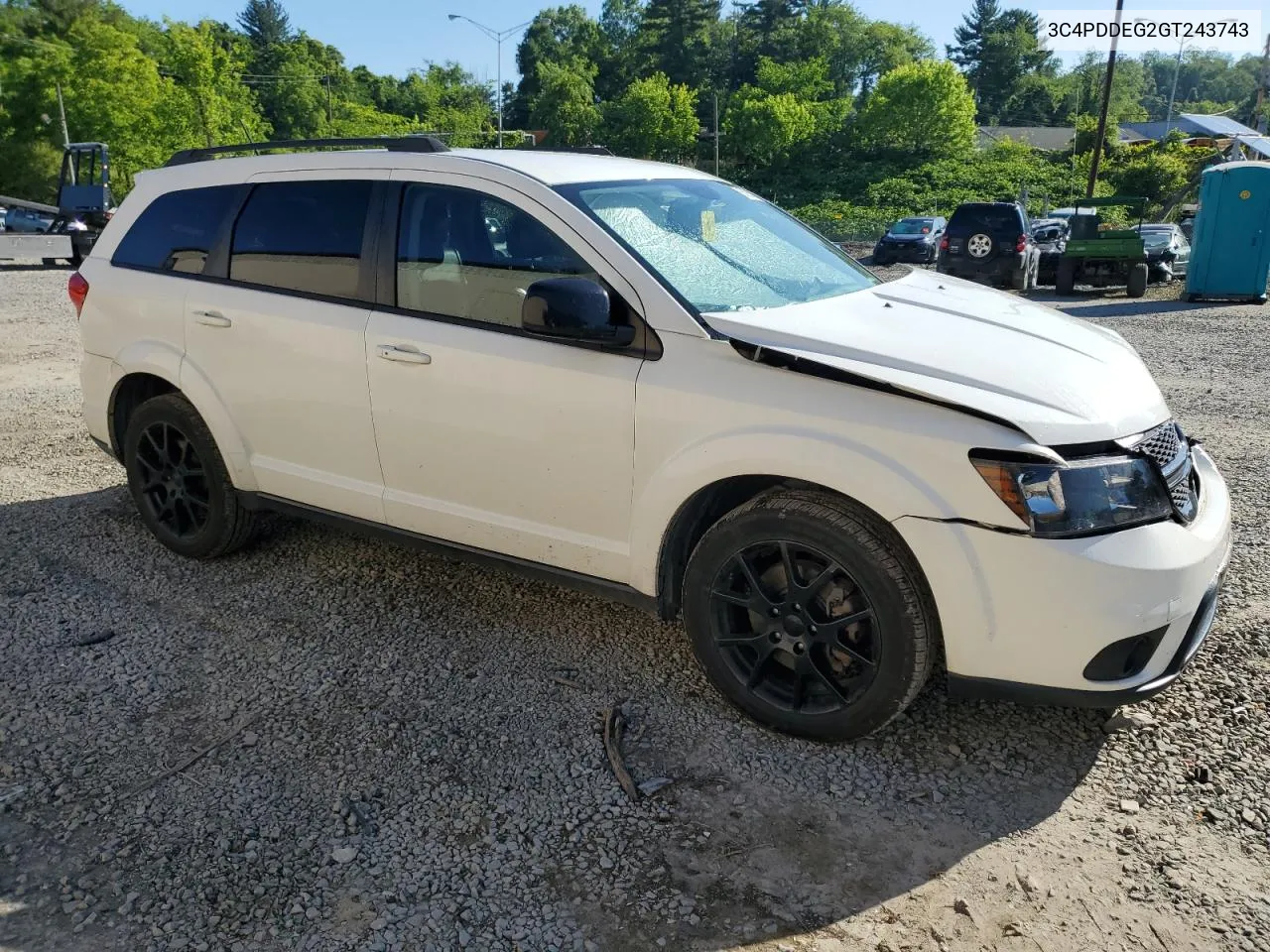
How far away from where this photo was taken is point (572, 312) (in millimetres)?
3148

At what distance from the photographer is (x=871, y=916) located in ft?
8.14

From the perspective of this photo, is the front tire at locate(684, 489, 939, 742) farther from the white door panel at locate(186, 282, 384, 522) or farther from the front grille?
the white door panel at locate(186, 282, 384, 522)

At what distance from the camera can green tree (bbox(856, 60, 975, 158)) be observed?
82562 mm

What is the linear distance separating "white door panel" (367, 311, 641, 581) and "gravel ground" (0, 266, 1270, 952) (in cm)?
52

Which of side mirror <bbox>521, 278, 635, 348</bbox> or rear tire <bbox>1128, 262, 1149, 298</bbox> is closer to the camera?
side mirror <bbox>521, 278, 635, 348</bbox>

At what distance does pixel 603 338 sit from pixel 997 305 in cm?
166

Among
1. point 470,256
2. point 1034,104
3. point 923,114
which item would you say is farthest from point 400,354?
point 1034,104

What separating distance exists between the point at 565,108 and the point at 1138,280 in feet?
282

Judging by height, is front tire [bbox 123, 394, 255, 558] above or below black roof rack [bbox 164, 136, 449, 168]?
below

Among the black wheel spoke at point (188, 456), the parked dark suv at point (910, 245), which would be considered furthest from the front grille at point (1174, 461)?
the parked dark suv at point (910, 245)

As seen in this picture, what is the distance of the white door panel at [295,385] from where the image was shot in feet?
12.8

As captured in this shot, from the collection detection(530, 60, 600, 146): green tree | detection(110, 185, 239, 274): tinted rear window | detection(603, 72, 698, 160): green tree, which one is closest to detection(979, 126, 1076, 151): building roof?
detection(603, 72, 698, 160): green tree

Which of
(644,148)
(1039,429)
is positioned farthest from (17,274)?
(644,148)

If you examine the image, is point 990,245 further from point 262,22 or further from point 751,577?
point 262,22
